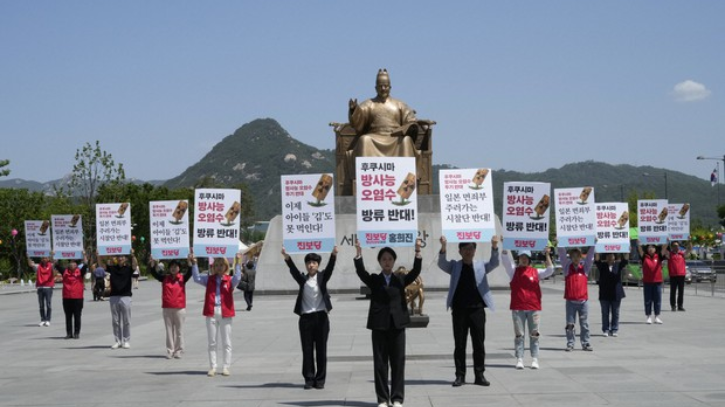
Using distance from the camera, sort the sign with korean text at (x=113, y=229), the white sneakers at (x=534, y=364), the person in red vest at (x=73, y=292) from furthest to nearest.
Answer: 1. the person in red vest at (x=73, y=292)
2. the sign with korean text at (x=113, y=229)
3. the white sneakers at (x=534, y=364)

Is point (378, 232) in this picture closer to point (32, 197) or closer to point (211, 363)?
point (211, 363)

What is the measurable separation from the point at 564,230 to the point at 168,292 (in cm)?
675

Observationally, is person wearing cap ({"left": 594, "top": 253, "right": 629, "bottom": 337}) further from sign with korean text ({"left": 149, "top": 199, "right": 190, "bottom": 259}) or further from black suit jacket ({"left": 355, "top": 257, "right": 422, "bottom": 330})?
black suit jacket ({"left": 355, "top": 257, "right": 422, "bottom": 330})

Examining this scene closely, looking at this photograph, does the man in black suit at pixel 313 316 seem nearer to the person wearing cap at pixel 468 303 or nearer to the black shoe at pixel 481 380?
the person wearing cap at pixel 468 303

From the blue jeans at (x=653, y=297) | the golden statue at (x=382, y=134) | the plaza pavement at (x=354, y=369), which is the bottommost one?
the plaza pavement at (x=354, y=369)

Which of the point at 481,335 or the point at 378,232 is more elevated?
the point at 378,232

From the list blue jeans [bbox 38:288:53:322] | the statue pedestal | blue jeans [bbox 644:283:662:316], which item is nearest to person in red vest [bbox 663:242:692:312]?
blue jeans [bbox 644:283:662:316]

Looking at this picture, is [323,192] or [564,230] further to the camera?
[564,230]

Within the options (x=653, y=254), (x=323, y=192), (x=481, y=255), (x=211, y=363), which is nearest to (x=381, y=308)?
(x=323, y=192)

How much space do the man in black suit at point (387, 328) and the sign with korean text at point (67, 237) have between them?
1149 cm

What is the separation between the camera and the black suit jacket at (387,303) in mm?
10312

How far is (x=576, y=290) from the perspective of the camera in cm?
1567

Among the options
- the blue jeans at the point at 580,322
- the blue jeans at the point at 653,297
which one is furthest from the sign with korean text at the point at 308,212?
the blue jeans at the point at 653,297

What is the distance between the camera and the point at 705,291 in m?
36.7
